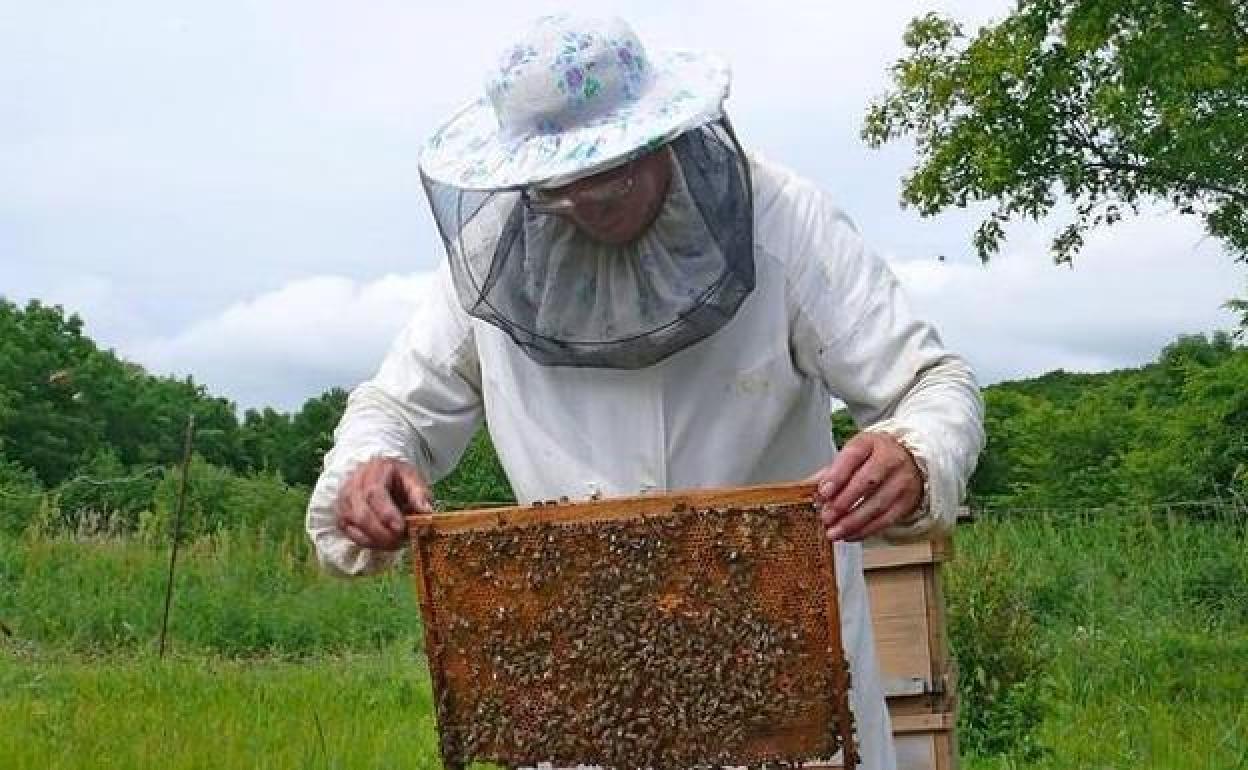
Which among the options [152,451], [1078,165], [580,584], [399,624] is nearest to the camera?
[580,584]

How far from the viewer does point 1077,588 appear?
9.57m

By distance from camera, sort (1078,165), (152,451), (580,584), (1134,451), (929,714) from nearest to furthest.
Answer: (580,584)
(929,714)
(1078,165)
(1134,451)
(152,451)

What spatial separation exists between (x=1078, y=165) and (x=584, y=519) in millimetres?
8152

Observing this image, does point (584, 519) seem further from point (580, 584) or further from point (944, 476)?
point (944, 476)

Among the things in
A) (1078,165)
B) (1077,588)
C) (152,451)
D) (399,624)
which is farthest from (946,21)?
(152,451)

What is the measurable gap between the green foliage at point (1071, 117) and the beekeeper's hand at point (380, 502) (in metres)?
6.69

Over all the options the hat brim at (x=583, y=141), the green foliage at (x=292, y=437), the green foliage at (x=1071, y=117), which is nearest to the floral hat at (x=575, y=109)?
the hat brim at (x=583, y=141)

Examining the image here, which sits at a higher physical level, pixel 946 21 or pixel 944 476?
pixel 946 21

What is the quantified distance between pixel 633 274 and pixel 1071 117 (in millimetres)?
7908

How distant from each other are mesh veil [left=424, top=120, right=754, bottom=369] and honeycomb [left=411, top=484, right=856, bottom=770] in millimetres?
330

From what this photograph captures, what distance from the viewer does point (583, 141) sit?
2.35m

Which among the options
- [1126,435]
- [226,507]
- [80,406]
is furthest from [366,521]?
[80,406]

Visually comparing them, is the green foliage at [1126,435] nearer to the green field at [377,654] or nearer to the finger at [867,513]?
the green field at [377,654]

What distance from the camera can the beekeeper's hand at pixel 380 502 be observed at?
93.4 inches
